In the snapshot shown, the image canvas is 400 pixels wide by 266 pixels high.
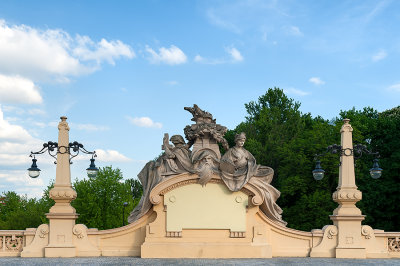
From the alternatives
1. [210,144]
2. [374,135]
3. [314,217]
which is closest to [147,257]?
[210,144]

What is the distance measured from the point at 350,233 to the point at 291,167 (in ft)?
55.1

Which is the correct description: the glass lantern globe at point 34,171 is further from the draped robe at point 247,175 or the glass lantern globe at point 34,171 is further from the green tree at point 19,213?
the green tree at point 19,213

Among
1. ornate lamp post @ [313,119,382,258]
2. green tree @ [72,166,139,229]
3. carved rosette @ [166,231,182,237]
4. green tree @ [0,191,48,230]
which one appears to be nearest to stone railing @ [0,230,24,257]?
carved rosette @ [166,231,182,237]

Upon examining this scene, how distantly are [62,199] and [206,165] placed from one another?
4.34m

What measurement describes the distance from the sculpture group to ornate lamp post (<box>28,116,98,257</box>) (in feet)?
6.05

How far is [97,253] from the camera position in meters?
14.6

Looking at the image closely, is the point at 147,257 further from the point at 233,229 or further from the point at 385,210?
the point at 385,210

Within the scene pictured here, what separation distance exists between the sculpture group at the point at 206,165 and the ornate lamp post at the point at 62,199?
6.05 ft

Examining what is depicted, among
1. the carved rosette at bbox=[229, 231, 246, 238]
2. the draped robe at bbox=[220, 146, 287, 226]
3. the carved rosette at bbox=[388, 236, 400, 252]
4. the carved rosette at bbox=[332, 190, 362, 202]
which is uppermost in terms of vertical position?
the draped robe at bbox=[220, 146, 287, 226]

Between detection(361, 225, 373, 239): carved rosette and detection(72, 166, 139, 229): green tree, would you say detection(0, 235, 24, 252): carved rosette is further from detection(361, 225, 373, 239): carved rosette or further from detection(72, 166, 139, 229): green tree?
detection(72, 166, 139, 229): green tree

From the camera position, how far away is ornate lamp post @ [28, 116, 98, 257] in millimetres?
14430

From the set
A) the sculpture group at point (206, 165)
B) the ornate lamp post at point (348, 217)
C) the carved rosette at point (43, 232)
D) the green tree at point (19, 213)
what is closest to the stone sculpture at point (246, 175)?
the sculpture group at point (206, 165)

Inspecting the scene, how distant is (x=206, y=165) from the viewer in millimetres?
14555

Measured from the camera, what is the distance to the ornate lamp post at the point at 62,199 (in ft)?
47.3
